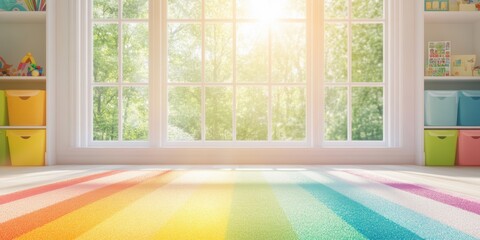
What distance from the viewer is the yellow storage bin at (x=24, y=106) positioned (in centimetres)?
379

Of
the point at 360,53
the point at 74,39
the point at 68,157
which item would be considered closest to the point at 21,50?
the point at 74,39

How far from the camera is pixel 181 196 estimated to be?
2057 mm

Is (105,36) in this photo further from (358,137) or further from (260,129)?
(358,137)

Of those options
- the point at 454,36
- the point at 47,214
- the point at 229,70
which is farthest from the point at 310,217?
the point at 229,70

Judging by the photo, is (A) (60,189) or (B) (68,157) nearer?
(A) (60,189)

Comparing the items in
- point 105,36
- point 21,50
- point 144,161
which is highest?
point 105,36

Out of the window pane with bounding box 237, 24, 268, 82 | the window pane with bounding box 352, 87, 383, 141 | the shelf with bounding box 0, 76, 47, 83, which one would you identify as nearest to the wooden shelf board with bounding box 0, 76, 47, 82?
the shelf with bounding box 0, 76, 47, 83

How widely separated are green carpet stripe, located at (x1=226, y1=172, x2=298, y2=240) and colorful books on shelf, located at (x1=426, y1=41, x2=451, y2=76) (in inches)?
91.1

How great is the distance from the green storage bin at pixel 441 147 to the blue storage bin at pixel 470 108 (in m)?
0.15

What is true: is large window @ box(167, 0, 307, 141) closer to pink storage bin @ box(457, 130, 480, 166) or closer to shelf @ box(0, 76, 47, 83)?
shelf @ box(0, 76, 47, 83)

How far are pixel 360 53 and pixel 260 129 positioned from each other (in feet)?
6.55

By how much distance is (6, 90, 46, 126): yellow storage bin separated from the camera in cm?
379

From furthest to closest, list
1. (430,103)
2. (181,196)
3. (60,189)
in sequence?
(430,103)
(60,189)
(181,196)

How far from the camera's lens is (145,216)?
5.21 ft
